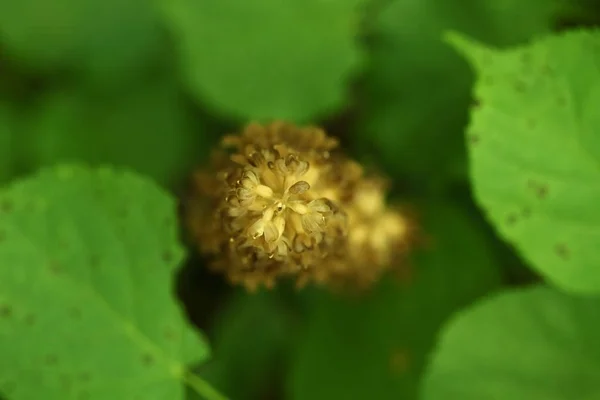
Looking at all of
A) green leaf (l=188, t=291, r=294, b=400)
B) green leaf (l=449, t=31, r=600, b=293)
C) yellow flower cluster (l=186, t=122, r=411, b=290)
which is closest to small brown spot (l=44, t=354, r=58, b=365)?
yellow flower cluster (l=186, t=122, r=411, b=290)

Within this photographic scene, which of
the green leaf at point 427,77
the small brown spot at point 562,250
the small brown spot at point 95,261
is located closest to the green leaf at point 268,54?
the green leaf at point 427,77

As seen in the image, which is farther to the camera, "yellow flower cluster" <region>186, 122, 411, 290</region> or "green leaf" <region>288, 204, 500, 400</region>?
"green leaf" <region>288, 204, 500, 400</region>

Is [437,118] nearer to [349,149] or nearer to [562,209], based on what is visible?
[349,149]

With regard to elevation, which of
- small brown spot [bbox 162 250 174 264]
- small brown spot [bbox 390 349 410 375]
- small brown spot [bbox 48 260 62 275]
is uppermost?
small brown spot [bbox 390 349 410 375]

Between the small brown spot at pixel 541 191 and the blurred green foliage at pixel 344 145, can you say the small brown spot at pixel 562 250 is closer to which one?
the blurred green foliage at pixel 344 145

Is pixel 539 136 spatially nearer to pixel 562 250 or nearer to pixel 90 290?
pixel 562 250

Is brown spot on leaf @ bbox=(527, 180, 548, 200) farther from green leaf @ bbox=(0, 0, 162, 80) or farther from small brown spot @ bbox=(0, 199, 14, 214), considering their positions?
green leaf @ bbox=(0, 0, 162, 80)

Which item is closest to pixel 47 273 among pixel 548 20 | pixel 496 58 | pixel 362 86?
pixel 496 58

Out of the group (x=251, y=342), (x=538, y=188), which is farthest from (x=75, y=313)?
(x=538, y=188)
